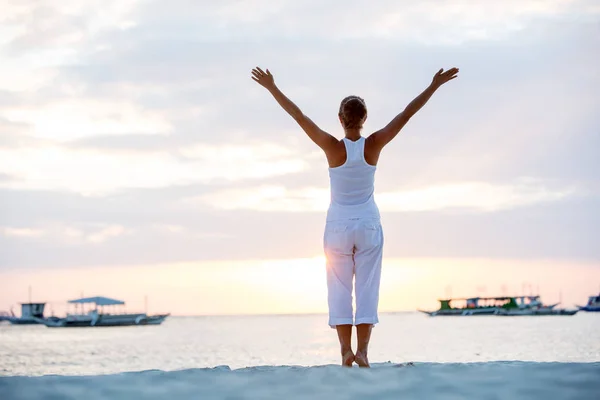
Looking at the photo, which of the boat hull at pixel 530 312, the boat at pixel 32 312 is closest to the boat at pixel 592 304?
the boat hull at pixel 530 312

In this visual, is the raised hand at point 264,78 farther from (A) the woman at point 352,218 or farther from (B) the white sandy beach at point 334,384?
(B) the white sandy beach at point 334,384

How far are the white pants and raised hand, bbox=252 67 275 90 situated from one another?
3.86 ft

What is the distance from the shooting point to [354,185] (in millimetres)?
5691

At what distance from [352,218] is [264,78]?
1.31 meters

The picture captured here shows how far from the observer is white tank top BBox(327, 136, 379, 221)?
567 centimetres

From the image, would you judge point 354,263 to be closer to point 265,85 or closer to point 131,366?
point 265,85

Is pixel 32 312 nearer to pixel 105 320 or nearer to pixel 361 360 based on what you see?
pixel 105 320

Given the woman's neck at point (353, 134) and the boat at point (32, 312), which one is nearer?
the woman's neck at point (353, 134)

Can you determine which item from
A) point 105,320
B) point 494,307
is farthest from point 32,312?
point 494,307

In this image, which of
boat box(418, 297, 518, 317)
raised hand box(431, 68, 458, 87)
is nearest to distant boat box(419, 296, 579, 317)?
boat box(418, 297, 518, 317)

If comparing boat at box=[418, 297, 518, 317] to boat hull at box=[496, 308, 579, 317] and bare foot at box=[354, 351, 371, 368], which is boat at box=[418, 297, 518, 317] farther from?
bare foot at box=[354, 351, 371, 368]

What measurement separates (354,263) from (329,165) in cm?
76

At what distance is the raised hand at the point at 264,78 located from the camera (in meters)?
5.92

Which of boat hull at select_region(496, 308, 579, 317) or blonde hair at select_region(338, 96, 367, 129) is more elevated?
blonde hair at select_region(338, 96, 367, 129)
